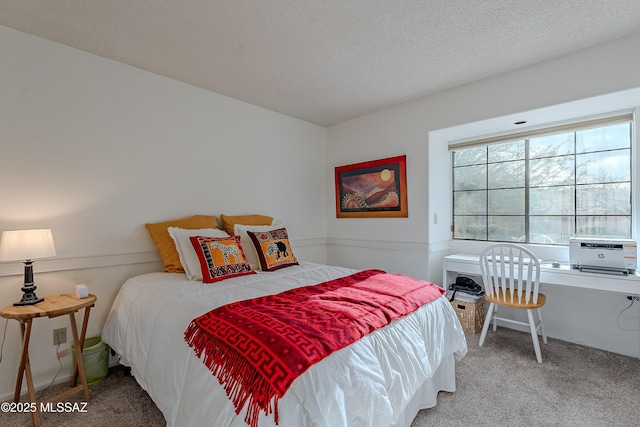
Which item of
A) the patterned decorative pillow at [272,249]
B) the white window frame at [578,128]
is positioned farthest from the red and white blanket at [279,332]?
the white window frame at [578,128]

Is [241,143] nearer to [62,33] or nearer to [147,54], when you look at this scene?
[147,54]

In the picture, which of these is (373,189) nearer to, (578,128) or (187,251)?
(578,128)

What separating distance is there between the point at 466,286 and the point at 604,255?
1.13m

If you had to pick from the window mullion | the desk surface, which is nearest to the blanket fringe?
the desk surface

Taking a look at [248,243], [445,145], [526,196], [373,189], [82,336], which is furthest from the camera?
[373,189]

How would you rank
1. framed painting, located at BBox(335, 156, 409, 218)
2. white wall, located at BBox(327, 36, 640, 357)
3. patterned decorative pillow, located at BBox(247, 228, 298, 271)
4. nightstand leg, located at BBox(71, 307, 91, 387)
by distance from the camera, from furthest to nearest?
framed painting, located at BBox(335, 156, 409, 218) < patterned decorative pillow, located at BBox(247, 228, 298, 271) < white wall, located at BBox(327, 36, 640, 357) < nightstand leg, located at BBox(71, 307, 91, 387)

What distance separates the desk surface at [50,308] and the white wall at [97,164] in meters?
0.27

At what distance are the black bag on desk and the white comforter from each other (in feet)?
3.84

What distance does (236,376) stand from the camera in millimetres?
1105

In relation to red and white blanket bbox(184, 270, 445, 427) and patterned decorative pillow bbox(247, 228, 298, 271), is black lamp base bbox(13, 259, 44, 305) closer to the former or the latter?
red and white blanket bbox(184, 270, 445, 427)

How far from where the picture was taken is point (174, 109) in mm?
2680

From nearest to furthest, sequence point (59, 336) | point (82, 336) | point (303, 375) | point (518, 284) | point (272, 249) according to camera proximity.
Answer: point (303, 375) < point (82, 336) < point (59, 336) < point (518, 284) < point (272, 249)

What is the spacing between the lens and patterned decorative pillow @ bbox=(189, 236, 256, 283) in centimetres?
215

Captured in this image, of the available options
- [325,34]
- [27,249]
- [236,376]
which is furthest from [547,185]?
[27,249]
